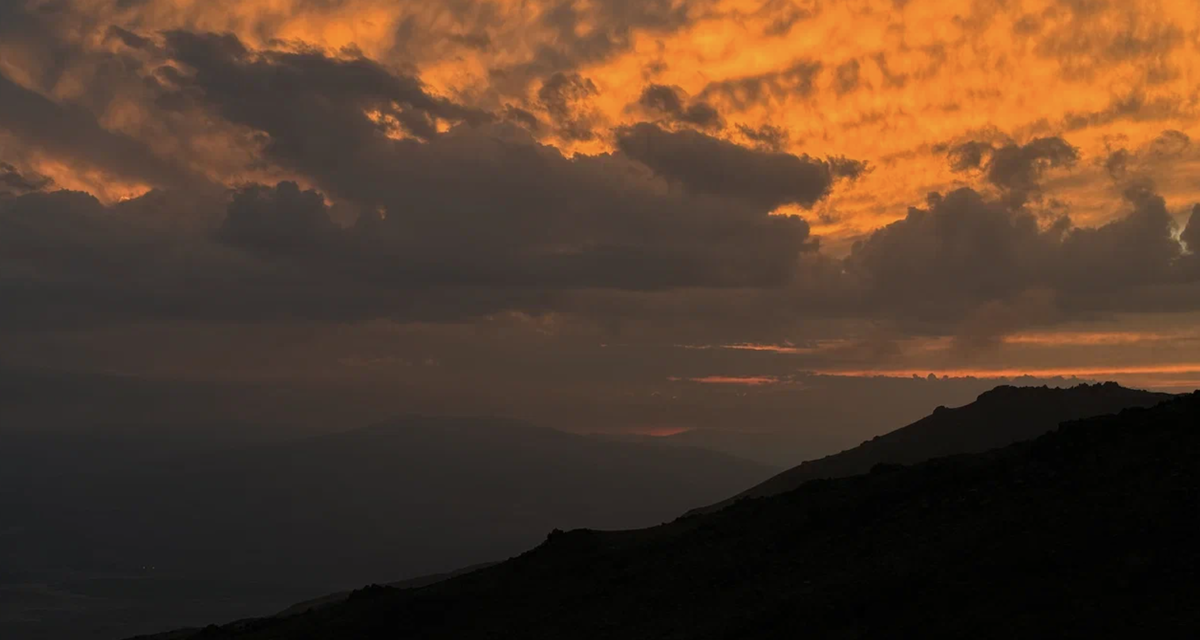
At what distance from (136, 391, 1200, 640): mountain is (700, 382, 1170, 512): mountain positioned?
31.3m

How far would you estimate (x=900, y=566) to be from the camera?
31.5 metres

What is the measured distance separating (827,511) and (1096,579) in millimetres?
14099

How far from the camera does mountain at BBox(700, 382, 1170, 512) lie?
7319cm

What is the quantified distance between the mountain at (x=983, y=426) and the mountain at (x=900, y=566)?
103ft

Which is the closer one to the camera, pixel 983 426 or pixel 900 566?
pixel 900 566

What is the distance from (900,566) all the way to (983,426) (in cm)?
4916

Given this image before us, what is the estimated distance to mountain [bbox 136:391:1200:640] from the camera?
86.6 feet

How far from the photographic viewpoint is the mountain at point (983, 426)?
73.2m

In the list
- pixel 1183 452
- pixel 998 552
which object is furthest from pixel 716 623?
pixel 1183 452

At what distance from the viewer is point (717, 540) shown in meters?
41.7

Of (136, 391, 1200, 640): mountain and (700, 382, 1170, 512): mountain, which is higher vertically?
(700, 382, 1170, 512): mountain

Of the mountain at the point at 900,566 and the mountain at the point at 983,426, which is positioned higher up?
the mountain at the point at 983,426

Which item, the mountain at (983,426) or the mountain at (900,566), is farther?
the mountain at (983,426)

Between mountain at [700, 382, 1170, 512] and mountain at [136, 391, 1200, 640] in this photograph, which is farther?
mountain at [700, 382, 1170, 512]
